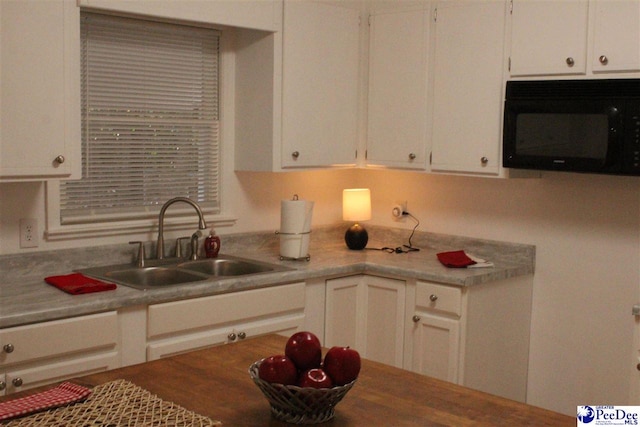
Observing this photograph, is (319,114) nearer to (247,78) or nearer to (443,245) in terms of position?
(247,78)

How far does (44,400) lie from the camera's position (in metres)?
1.77

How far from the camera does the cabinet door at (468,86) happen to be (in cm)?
383

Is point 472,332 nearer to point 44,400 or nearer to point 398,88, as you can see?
point 398,88

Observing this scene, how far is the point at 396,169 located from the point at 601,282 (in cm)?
121

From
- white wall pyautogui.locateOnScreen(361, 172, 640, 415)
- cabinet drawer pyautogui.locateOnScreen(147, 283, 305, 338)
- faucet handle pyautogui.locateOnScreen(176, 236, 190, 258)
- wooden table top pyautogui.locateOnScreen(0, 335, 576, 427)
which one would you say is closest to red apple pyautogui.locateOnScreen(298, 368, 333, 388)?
wooden table top pyautogui.locateOnScreen(0, 335, 576, 427)

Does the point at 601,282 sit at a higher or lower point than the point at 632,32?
lower

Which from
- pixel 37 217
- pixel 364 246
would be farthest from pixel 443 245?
pixel 37 217

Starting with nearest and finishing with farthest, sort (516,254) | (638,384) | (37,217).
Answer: (638,384) → (37,217) → (516,254)

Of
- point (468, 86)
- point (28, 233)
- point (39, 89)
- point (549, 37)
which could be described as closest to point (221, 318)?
point (28, 233)

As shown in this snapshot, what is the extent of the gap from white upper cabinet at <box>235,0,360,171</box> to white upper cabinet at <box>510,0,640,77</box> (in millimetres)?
963

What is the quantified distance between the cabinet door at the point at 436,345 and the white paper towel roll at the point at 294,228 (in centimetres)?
68

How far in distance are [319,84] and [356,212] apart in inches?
29.8

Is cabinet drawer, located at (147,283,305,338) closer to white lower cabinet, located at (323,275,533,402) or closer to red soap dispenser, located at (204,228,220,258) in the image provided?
white lower cabinet, located at (323,275,533,402)

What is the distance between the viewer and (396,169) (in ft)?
14.1
